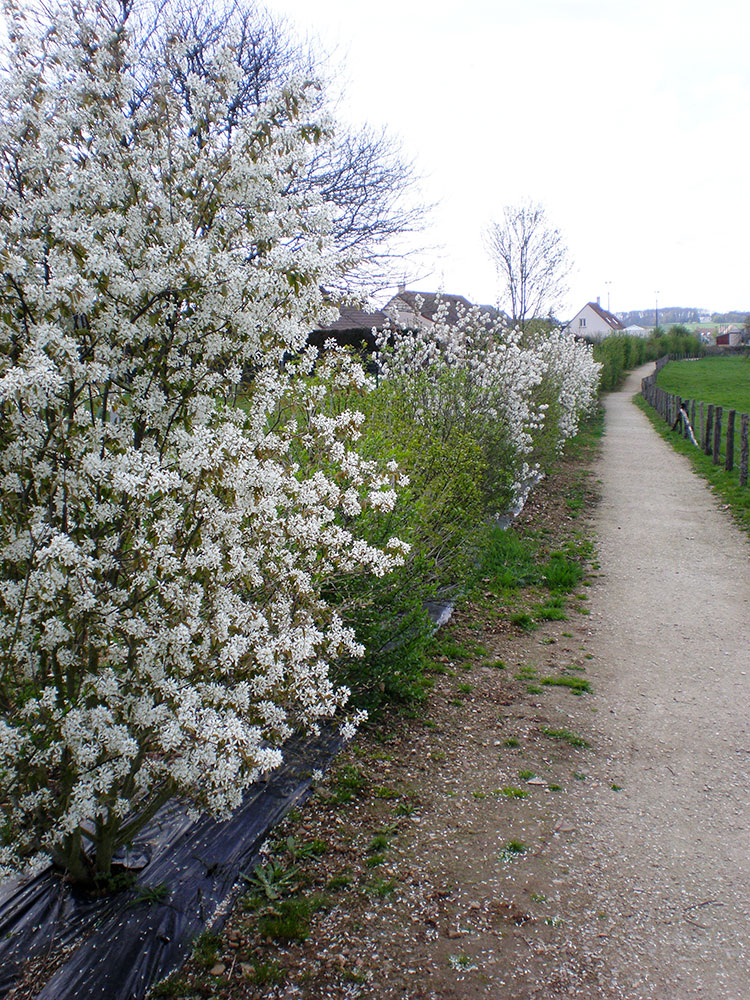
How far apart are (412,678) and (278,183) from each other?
3.03 meters

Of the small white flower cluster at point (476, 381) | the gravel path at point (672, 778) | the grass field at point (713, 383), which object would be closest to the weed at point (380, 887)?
the gravel path at point (672, 778)

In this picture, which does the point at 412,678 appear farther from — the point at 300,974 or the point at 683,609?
the point at 683,609

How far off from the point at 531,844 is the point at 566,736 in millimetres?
1121

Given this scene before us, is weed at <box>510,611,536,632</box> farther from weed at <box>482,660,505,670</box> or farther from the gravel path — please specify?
weed at <box>482,660,505,670</box>

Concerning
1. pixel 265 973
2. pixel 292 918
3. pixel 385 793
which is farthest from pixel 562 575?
pixel 265 973

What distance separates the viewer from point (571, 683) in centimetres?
514

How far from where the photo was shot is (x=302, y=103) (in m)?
2.93

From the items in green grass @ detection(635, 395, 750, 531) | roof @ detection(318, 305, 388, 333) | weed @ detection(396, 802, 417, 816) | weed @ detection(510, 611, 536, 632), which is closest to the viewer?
weed @ detection(396, 802, 417, 816)

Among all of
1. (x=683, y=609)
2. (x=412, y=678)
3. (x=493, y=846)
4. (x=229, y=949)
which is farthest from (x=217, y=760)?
(x=683, y=609)

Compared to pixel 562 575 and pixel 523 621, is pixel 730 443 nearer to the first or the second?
pixel 562 575

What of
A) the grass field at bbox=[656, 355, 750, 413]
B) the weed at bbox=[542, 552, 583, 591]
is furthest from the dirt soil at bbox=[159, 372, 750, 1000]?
the grass field at bbox=[656, 355, 750, 413]

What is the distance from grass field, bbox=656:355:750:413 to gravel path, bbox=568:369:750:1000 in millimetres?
16801

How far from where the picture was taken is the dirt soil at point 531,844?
8.67 ft

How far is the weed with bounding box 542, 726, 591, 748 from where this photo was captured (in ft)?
14.2
